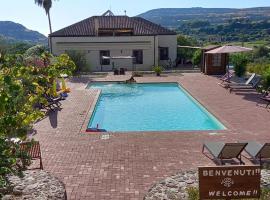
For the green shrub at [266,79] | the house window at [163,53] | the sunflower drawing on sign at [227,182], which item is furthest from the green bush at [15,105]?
the house window at [163,53]

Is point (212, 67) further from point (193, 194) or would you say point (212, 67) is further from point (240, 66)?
point (193, 194)

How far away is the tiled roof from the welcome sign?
3015 cm

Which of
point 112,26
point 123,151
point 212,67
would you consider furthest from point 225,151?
point 112,26

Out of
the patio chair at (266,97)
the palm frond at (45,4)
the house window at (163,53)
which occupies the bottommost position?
the patio chair at (266,97)

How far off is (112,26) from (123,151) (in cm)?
2826

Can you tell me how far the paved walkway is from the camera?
8.49 metres

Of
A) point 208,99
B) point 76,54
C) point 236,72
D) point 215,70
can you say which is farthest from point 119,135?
point 76,54

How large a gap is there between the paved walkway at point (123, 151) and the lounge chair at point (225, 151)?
0.30 metres

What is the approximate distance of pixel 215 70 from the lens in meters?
28.2

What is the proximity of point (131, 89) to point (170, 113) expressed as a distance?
6.62m

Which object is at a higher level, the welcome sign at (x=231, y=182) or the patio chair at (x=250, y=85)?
the welcome sign at (x=231, y=182)

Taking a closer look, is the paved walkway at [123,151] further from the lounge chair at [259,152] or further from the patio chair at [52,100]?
the lounge chair at [259,152]

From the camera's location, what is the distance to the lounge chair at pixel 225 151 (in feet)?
30.6

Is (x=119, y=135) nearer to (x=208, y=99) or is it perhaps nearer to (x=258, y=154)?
(x=258, y=154)
